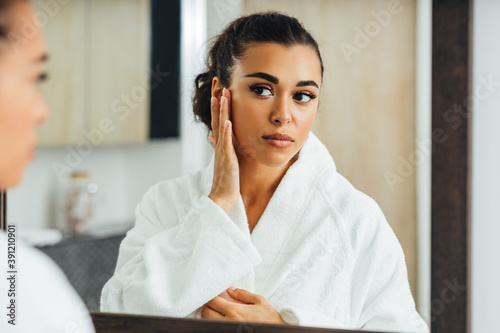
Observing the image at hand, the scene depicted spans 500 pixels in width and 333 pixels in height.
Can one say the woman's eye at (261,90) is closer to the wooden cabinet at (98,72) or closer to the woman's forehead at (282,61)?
the woman's forehead at (282,61)

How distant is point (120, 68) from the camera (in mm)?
674

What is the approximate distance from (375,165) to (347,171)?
26 mm

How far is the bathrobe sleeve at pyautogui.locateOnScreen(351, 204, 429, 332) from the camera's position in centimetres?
48

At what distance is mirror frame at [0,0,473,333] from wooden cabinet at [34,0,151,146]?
31cm

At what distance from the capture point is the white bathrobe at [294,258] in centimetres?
49

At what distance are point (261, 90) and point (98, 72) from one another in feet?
1.07

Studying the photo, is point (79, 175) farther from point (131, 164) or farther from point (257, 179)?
point (257, 179)

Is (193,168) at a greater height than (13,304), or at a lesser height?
greater

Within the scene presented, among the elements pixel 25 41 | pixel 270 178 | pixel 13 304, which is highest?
pixel 25 41

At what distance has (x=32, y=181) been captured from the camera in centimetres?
76

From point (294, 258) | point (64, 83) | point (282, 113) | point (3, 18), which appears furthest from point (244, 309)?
point (64, 83)

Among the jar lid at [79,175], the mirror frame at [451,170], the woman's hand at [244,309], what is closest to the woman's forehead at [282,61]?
the mirror frame at [451,170]

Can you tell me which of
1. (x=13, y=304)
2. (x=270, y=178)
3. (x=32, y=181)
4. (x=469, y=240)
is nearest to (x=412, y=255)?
(x=469, y=240)

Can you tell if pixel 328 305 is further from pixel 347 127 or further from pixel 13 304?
pixel 13 304
